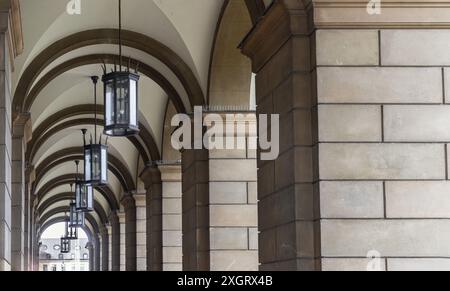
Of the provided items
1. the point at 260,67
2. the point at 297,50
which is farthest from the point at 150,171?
the point at 297,50

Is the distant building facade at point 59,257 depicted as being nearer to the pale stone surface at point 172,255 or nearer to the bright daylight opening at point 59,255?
the bright daylight opening at point 59,255

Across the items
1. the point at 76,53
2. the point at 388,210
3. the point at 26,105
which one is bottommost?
the point at 388,210

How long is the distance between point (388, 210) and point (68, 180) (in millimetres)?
28378

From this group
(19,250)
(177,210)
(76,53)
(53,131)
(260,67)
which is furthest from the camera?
(53,131)

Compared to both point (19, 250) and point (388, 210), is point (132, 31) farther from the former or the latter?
point (388, 210)

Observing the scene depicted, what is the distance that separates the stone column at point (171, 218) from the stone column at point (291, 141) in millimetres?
10148

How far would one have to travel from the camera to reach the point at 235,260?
47.1 feet

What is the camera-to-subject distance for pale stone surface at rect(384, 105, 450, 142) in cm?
841

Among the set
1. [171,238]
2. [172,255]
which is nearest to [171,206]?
[171,238]

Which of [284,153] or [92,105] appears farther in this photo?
[92,105]
